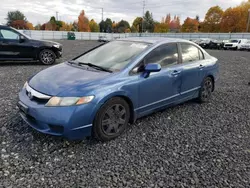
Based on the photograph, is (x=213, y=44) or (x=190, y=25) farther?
(x=190, y=25)

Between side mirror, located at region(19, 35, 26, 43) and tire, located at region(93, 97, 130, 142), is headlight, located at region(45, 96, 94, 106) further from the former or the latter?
side mirror, located at region(19, 35, 26, 43)

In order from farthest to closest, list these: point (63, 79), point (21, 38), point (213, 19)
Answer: point (213, 19), point (21, 38), point (63, 79)

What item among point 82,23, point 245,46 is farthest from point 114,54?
point 82,23

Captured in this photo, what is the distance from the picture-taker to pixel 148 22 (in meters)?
89.2

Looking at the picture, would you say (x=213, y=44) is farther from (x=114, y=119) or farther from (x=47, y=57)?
(x=114, y=119)

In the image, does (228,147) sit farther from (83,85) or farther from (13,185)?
(13,185)

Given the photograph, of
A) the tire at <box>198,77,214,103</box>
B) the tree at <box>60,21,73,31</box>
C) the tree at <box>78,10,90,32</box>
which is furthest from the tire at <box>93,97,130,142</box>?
the tree at <box>60,21,73,31</box>

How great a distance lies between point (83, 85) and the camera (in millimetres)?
2750

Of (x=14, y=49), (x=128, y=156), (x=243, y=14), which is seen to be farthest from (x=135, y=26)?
(x=128, y=156)

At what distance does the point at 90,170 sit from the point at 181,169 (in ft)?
3.50

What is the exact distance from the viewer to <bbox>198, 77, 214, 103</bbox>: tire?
4643 mm

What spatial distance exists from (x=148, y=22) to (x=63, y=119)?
9246 cm

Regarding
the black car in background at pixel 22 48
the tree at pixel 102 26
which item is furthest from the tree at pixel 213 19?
the black car in background at pixel 22 48

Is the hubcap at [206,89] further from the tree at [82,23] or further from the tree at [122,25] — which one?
the tree at [122,25]
